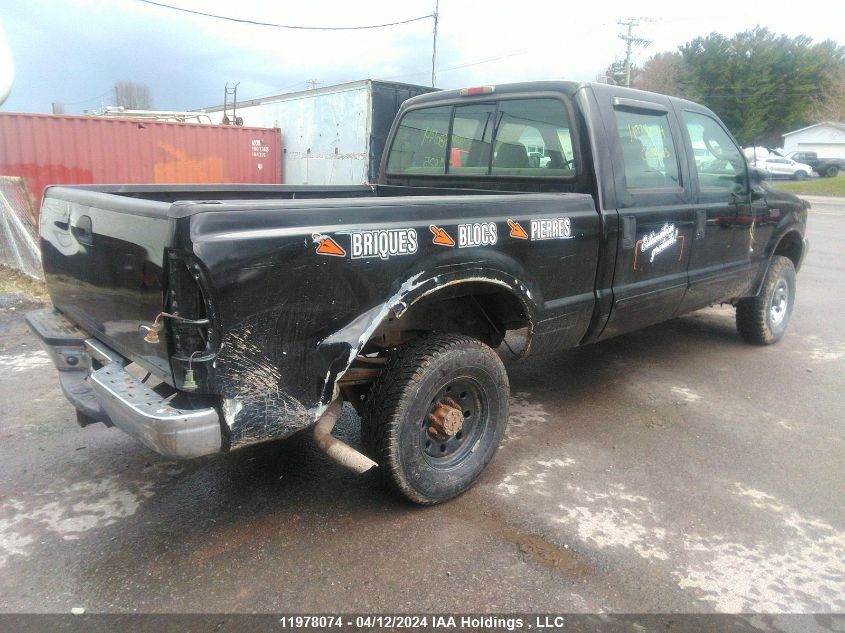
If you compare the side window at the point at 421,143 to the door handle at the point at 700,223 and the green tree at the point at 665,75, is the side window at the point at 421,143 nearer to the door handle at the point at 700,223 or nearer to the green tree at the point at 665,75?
the door handle at the point at 700,223

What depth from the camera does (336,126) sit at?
14.3m

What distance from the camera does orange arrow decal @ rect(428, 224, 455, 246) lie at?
2723mm

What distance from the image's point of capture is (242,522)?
2.91 metres

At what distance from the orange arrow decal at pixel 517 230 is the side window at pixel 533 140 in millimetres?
710

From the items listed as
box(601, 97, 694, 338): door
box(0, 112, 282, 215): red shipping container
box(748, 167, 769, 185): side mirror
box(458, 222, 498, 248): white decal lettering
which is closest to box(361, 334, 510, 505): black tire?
box(458, 222, 498, 248): white decal lettering

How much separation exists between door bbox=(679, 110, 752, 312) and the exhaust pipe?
9.07ft

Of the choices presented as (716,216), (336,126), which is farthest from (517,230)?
(336,126)

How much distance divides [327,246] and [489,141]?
2.04 m

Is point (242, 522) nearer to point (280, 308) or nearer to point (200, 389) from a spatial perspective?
point (200, 389)

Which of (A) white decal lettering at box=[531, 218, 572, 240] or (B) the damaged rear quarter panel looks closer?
(B) the damaged rear quarter panel

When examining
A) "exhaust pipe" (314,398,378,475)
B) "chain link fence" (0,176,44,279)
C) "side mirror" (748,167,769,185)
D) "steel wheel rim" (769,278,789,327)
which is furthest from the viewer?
"chain link fence" (0,176,44,279)

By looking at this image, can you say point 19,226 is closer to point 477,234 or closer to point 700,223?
point 477,234

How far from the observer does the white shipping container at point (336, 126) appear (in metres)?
13.1

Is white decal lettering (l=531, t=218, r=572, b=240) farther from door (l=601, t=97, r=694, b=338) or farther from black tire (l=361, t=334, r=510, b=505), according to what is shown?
black tire (l=361, t=334, r=510, b=505)
